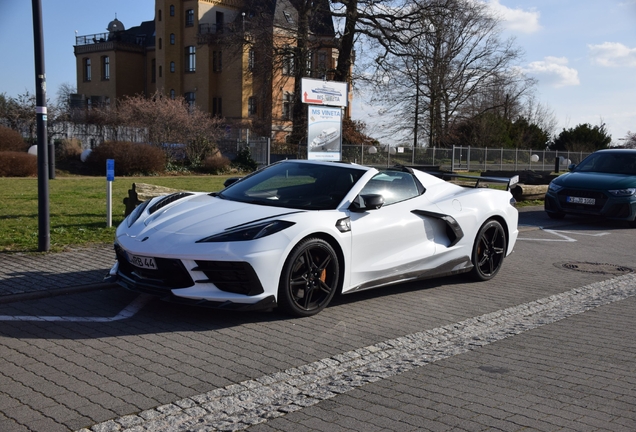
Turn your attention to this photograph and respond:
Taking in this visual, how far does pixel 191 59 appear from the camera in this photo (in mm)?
60375

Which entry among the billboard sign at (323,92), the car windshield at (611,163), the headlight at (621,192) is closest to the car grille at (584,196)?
the headlight at (621,192)

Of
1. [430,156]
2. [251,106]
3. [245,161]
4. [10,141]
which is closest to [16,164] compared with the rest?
[10,141]

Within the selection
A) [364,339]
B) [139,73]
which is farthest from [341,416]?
[139,73]

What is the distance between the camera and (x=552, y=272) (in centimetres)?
894

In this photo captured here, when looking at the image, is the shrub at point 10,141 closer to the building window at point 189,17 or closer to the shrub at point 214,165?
the shrub at point 214,165

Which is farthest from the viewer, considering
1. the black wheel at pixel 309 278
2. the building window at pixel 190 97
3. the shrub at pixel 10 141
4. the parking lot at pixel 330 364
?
the building window at pixel 190 97

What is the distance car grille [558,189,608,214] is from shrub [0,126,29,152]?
19.8 m

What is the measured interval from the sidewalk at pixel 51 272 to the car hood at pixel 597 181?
10.0 m

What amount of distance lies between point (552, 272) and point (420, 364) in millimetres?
4696

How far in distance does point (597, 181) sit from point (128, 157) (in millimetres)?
16966

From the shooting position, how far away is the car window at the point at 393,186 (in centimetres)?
696

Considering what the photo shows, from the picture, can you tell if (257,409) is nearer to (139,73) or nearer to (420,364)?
(420,364)

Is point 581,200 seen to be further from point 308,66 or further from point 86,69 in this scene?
point 86,69

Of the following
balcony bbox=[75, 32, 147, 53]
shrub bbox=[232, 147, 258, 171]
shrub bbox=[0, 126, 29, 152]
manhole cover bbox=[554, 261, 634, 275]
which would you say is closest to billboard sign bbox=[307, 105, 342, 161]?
manhole cover bbox=[554, 261, 634, 275]
